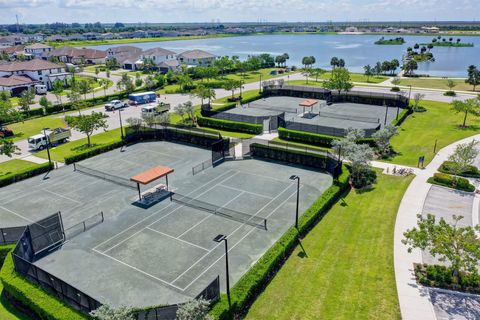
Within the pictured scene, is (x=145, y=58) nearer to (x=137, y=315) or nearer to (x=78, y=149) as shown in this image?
(x=78, y=149)

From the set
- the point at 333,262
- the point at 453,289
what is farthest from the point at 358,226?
the point at 453,289

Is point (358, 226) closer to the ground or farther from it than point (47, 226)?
closer to the ground

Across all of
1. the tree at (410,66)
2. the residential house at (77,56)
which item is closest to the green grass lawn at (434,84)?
the tree at (410,66)

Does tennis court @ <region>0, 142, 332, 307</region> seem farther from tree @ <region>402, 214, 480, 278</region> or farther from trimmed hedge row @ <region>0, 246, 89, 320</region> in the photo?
tree @ <region>402, 214, 480, 278</region>

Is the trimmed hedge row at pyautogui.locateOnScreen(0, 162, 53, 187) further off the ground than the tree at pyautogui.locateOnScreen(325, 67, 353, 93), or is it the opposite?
the tree at pyautogui.locateOnScreen(325, 67, 353, 93)

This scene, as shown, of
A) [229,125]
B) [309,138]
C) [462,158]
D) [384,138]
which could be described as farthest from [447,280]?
[229,125]

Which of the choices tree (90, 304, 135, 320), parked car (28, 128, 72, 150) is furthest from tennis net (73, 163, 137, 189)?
tree (90, 304, 135, 320)

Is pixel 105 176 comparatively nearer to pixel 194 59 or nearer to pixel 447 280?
pixel 447 280
